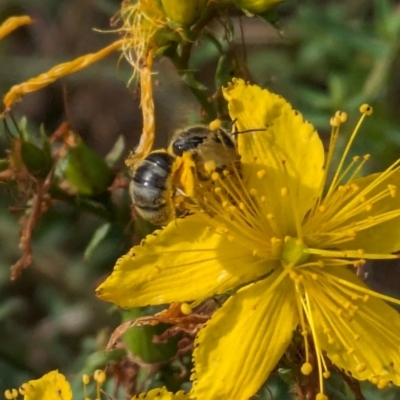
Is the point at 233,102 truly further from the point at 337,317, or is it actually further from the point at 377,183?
the point at 337,317

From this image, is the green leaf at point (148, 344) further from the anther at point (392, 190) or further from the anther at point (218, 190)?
the anther at point (392, 190)

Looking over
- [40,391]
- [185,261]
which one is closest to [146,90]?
[185,261]

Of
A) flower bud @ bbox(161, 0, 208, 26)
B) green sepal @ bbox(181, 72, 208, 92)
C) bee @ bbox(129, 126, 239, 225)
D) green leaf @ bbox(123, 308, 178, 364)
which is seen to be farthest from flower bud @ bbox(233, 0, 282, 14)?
green leaf @ bbox(123, 308, 178, 364)

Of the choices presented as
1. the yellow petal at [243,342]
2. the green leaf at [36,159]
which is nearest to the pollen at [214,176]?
the yellow petal at [243,342]

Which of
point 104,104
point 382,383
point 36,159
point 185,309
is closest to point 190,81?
point 36,159

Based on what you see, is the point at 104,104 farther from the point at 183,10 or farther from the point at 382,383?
the point at 382,383

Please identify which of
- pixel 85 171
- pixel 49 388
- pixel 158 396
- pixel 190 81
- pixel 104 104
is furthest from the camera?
pixel 104 104
